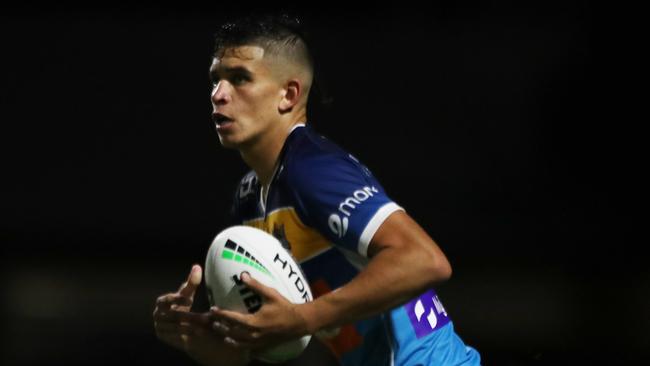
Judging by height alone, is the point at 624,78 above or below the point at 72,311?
above

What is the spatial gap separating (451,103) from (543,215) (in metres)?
0.83

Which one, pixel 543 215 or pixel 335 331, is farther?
pixel 543 215

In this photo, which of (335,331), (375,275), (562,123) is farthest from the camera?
(562,123)

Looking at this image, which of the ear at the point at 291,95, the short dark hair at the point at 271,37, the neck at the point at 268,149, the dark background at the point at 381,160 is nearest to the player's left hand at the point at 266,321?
the neck at the point at 268,149

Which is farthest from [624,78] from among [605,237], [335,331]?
[335,331]

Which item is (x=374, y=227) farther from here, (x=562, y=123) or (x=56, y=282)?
(x=56, y=282)

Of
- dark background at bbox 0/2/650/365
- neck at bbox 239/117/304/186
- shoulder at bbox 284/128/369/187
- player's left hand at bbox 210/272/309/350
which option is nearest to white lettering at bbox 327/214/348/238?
shoulder at bbox 284/128/369/187

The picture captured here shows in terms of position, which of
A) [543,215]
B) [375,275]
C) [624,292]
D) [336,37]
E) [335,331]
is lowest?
[624,292]

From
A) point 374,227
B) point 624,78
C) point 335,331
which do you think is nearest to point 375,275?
point 374,227

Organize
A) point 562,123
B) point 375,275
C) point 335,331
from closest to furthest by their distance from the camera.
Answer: point 375,275
point 335,331
point 562,123

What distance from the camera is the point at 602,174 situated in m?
6.57

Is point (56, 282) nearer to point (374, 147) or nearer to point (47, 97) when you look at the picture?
point (47, 97)

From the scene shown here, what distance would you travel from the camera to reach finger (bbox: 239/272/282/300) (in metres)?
2.71

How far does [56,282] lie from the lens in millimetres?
6797
